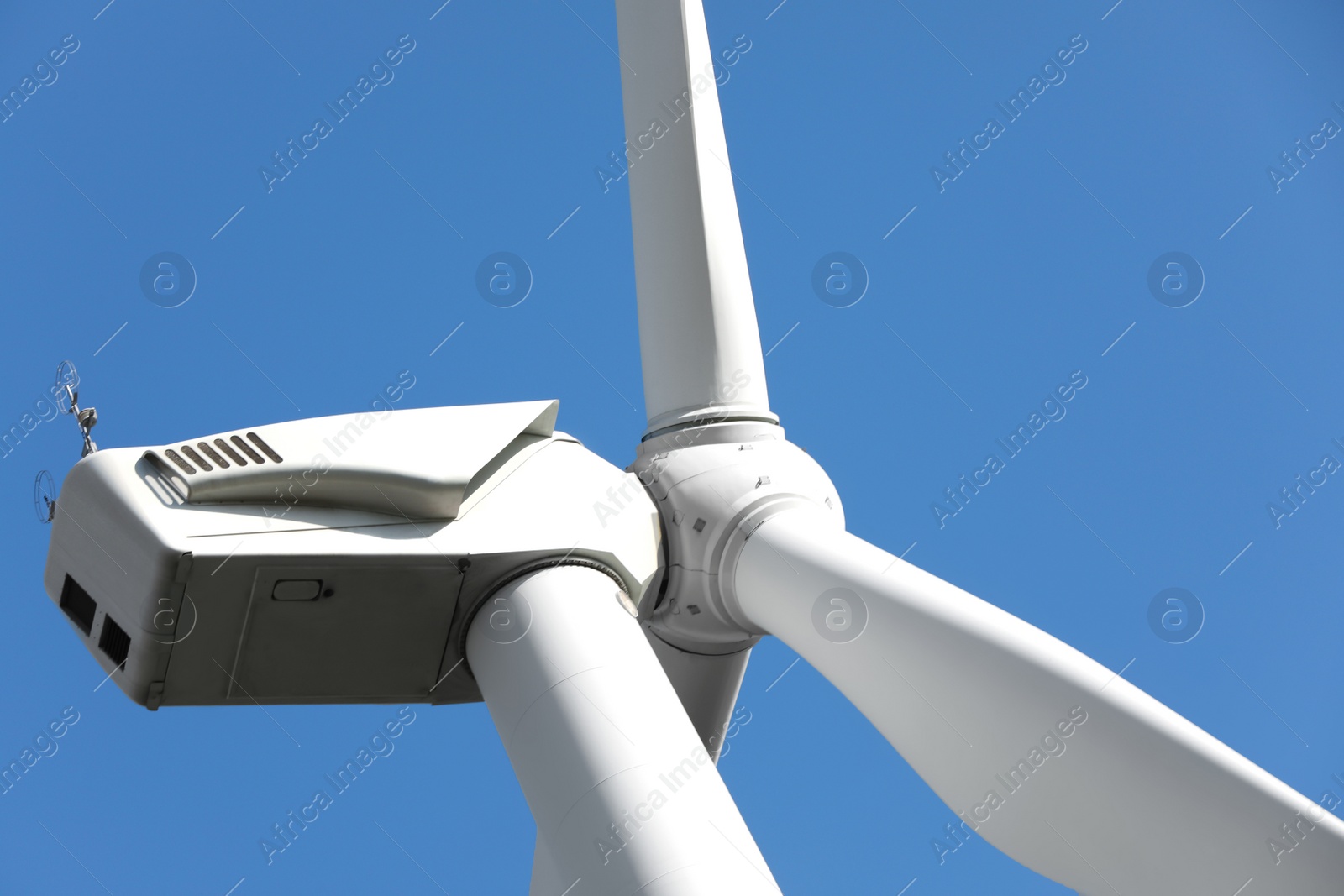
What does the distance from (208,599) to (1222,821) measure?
5210 mm

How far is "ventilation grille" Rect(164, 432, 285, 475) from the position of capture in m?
6.42

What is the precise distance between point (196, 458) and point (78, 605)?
49.5 inches

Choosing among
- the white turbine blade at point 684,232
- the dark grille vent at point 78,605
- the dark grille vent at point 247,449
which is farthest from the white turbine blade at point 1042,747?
the dark grille vent at point 78,605

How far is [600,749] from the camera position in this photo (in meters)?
5.63

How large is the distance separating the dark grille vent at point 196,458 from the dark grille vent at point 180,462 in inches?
1.8

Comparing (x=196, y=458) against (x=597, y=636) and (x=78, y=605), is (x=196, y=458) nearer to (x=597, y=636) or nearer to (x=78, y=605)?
(x=78, y=605)

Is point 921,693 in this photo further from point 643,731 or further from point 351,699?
point 351,699

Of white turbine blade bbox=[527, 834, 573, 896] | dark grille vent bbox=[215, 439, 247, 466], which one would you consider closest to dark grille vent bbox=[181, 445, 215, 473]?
dark grille vent bbox=[215, 439, 247, 466]

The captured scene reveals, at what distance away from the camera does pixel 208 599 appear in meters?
6.14

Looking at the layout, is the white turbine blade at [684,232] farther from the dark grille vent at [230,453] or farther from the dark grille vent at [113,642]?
the dark grille vent at [113,642]

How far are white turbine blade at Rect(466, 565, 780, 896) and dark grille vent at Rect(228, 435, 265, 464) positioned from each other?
5.19ft

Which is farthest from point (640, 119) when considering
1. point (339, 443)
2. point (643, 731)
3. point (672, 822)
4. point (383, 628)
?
point (672, 822)

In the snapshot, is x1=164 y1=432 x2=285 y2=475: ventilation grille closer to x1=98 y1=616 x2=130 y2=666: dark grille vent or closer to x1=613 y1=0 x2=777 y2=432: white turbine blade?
x1=98 y1=616 x2=130 y2=666: dark grille vent

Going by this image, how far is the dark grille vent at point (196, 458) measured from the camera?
6.42m
